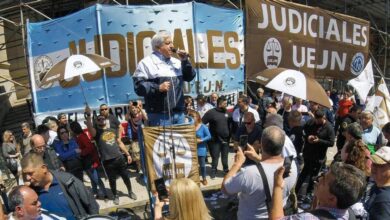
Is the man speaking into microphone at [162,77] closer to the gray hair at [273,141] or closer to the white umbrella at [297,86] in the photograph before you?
the gray hair at [273,141]

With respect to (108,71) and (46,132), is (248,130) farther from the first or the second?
(108,71)

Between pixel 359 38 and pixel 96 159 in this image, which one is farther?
pixel 359 38

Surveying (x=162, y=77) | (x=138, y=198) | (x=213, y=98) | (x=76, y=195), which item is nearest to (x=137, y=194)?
(x=138, y=198)

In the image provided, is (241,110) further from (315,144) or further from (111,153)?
(111,153)

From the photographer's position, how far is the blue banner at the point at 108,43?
843cm

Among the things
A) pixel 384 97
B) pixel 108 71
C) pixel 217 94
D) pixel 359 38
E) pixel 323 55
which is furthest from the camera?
pixel 359 38

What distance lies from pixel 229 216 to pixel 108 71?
13.5 feet

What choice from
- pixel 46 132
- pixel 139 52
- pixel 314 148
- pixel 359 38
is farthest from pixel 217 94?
pixel 359 38

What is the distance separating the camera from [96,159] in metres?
6.70

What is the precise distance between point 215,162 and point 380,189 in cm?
498

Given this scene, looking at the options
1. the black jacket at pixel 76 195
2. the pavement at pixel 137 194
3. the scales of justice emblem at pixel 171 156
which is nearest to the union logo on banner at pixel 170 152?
the scales of justice emblem at pixel 171 156

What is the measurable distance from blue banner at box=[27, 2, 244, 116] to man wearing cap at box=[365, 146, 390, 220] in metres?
6.29

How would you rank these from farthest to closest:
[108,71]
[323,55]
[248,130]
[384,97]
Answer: [323,55] < [108,71] < [384,97] < [248,130]

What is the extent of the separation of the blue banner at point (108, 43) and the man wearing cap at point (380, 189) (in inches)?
248
